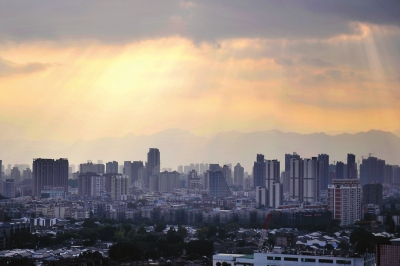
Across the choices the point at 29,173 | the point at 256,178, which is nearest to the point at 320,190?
the point at 256,178

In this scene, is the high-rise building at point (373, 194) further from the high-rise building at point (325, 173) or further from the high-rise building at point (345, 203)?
the high-rise building at point (325, 173)

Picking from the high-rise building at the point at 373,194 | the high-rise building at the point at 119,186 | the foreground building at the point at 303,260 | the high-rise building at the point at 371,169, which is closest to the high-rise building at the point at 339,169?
the high-rise building at the point at 371,169

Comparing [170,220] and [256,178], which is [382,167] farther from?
[170,220]

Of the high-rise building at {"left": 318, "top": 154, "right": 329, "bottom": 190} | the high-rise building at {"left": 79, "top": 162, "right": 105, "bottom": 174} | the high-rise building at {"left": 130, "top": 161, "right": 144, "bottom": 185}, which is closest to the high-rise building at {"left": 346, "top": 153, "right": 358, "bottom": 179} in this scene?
the high-rise building at {"left": 318, "top": 154, "right": 329, "bottom": 190}

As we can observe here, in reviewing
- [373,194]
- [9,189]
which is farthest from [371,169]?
[9,189]

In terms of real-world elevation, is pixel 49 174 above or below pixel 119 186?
above

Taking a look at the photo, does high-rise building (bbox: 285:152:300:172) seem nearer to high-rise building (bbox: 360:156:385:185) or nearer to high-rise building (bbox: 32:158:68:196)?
high-rise building (bbox: 360:156:385:185)

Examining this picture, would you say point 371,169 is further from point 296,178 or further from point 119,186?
point 119,186
